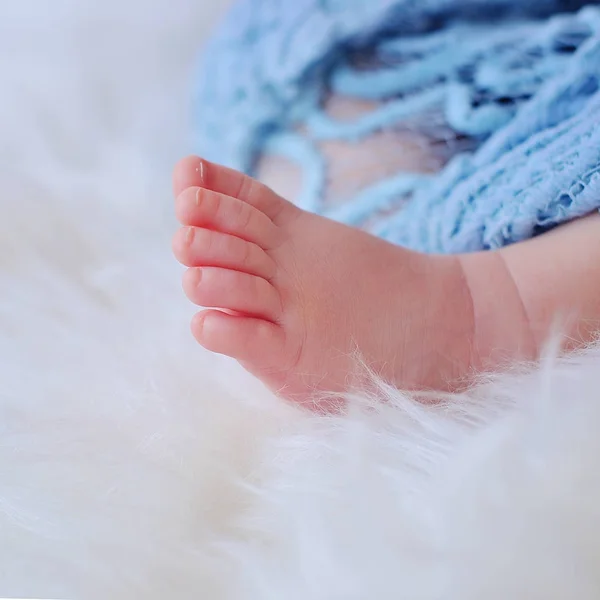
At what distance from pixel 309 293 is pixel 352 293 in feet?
0.10

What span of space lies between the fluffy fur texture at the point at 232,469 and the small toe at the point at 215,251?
0.27 feet

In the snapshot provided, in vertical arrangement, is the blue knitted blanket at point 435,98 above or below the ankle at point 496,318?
above

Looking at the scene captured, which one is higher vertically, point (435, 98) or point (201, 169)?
point (435, 98)

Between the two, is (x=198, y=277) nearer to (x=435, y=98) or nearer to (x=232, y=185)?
(x=232, y=185)

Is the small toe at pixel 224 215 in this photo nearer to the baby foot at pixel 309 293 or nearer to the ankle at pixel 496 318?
the baby foot at pixel 309 293

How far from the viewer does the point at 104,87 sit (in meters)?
0.91

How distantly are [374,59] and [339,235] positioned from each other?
319 mm

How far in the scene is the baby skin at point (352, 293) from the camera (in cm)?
48

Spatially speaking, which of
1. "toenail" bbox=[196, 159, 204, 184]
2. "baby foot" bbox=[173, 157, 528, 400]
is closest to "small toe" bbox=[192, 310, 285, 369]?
"baby foot" bbox=[173, 157, 528, 400]

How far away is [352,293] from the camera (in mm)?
500

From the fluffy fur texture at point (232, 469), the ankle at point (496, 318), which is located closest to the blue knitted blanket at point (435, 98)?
the ankle at point (496, 318)

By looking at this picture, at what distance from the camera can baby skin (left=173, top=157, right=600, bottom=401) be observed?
48 centimetres

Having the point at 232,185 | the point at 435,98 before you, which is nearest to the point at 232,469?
the point at 232,185

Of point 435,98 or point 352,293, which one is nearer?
point 352,293
